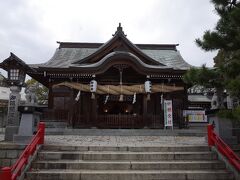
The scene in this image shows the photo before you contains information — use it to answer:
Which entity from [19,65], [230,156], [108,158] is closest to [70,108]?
[19,65]

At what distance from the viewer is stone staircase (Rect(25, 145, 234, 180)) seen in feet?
21.4

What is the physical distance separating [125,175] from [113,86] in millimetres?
10611

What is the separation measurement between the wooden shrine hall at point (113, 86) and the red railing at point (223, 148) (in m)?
8.42

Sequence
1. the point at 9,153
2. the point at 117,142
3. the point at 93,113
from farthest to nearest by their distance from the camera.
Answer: the point at 93,113 → the point at 117,142 → the point at 9,153

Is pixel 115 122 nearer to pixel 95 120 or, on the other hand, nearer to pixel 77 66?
pixel 95 120

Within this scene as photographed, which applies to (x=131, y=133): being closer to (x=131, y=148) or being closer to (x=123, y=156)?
(x=131, y=148)

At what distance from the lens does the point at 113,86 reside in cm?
1681

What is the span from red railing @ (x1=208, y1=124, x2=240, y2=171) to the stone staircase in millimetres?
295

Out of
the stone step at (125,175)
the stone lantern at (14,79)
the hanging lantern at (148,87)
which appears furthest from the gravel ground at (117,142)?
the hanging lantern at (148,87)

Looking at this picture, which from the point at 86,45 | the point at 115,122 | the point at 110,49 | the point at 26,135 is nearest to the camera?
the point at 26,135

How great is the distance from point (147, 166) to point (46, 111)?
39.0 ft

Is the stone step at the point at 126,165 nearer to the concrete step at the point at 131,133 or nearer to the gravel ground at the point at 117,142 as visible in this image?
the gravel ground at the point at 117,142

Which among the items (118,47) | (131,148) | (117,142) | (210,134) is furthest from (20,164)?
(118,47)

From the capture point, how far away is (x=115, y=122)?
16266 millimetres
